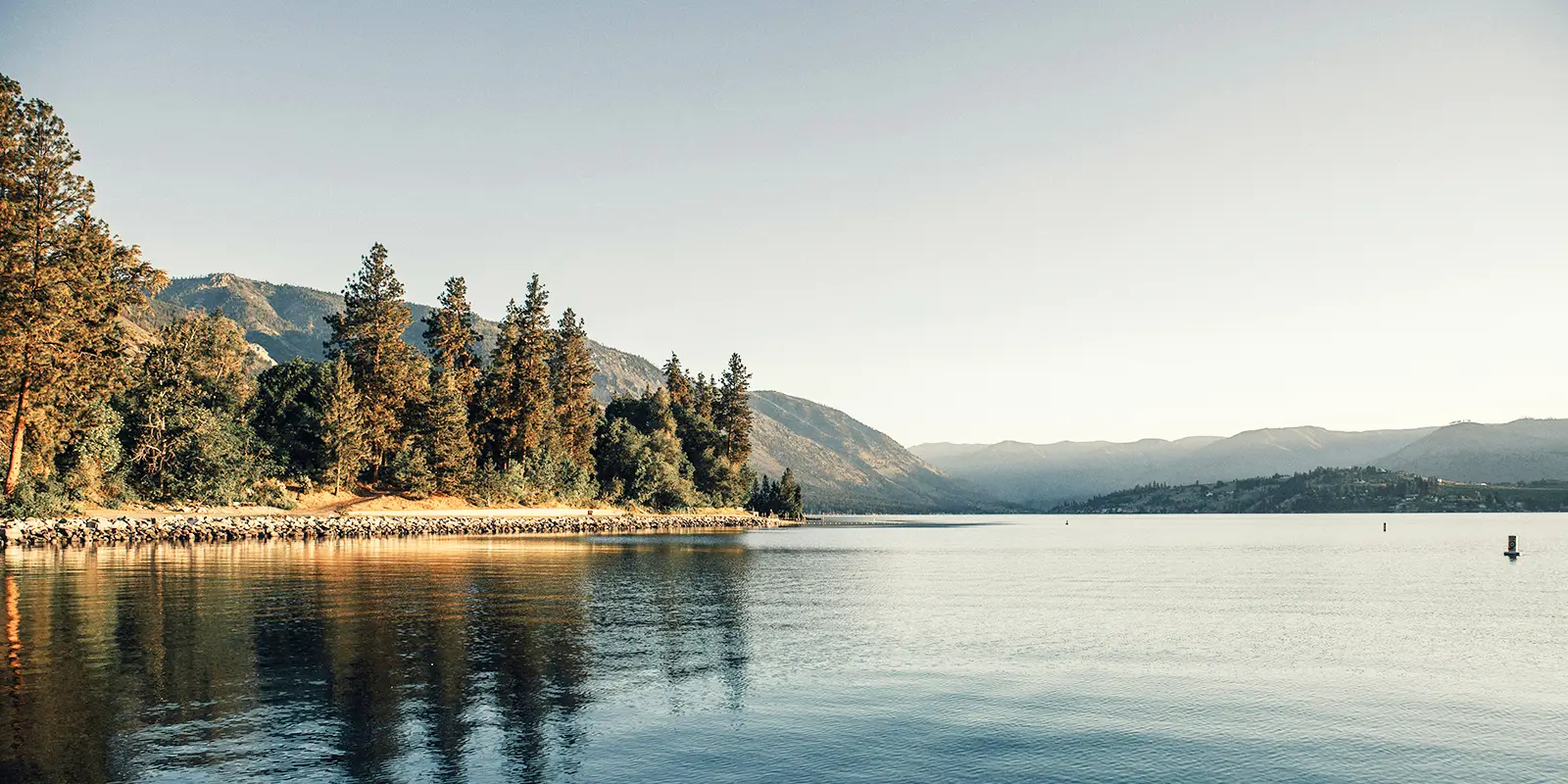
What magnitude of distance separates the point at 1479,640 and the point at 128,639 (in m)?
42.7

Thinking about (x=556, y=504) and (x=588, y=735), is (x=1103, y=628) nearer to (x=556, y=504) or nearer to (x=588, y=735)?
(x=588, y=735)

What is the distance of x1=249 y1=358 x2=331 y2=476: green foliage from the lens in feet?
382

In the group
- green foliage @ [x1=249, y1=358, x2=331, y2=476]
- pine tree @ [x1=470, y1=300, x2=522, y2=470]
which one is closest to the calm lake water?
green foliage @ [x1=249, y1=358, x2=331, y2=476]

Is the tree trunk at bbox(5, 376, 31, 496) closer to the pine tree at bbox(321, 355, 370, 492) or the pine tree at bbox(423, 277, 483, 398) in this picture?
the pine tree at bbox(321, 355, 370, 492)

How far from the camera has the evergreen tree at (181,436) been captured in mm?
93938

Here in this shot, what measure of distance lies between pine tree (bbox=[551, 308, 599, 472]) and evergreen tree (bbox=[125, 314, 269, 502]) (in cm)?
5645

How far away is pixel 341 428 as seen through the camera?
11394 cm

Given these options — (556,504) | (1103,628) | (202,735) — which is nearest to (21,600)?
(202,735)

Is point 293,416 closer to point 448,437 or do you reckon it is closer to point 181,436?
point 448,437

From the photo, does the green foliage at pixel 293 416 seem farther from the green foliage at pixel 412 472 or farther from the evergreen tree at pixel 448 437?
the evergreen tree at pixel 448 437

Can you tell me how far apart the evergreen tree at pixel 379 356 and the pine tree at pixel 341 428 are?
16.8 ft

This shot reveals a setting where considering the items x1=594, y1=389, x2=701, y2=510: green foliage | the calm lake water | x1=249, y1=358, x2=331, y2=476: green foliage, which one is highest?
x1=249, y1=358, x2=331, y2=476: green foliage

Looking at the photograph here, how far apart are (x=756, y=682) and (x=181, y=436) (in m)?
92.6

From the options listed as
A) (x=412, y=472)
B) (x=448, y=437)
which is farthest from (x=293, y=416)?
(x=448, y=437)
